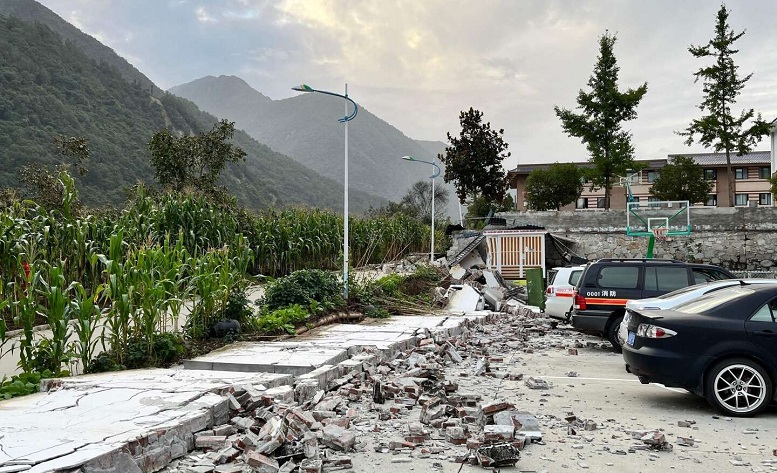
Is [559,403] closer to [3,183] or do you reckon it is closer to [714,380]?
[714,380]

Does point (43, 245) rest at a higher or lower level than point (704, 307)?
higher

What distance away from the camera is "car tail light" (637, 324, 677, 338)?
7.54 m

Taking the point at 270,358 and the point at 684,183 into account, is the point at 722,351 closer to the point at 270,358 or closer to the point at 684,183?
the point at 270,358

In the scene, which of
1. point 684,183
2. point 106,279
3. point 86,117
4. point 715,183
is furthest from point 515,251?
point 715,183

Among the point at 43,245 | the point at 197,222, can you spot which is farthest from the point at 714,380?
the point at 197,222

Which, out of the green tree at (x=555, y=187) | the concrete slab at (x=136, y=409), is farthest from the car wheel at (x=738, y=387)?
the green tree at (x=555, y=187)

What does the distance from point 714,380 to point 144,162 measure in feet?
161

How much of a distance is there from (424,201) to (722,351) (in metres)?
62.8

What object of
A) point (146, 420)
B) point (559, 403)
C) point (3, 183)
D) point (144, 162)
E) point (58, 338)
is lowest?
point (559, 403)

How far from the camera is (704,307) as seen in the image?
7.81 m

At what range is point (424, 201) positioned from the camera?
6988 centimetres

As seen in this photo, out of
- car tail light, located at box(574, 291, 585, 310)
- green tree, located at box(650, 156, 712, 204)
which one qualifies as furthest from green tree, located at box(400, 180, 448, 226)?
car tail light, located at box(574, 291, 585, 310)

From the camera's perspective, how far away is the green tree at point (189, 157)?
26188mm

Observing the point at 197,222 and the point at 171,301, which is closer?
the point at 171,301
